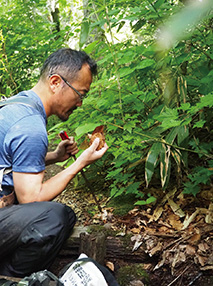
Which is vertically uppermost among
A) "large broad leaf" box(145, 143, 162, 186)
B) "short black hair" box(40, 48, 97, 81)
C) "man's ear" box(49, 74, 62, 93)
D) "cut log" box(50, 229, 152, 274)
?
"short black hair" box(40, 48, 97, 81)

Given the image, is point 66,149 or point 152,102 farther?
point 152,102

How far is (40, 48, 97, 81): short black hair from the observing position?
2145 mm

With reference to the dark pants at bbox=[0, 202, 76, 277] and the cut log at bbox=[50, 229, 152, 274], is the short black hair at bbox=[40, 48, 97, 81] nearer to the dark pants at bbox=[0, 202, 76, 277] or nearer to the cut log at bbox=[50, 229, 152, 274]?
the dark pants at bbox=[0, 202, 76, 277]

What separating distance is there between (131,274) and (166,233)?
0.41m

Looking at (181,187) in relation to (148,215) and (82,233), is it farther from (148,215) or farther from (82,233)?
(82,233)

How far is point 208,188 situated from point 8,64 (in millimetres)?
3603

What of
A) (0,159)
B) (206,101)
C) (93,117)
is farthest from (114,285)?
(93,117)

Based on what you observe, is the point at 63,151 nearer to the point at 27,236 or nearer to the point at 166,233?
the point at 27,236

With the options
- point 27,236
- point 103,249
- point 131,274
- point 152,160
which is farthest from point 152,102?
point 27,236

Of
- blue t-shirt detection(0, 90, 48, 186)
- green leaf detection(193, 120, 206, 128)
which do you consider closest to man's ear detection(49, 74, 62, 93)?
blue t-shirt detection(0, 90, 48, 186)

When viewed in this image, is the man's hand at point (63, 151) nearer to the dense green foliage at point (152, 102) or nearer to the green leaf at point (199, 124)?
the dense green foliage at point (152, 102)

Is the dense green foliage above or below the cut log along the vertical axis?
above

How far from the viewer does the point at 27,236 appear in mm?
1863

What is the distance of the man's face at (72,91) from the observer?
214cm
